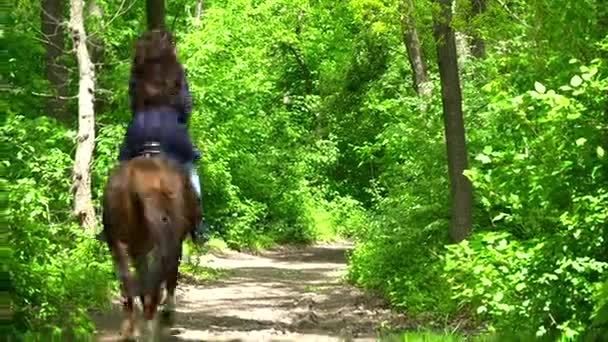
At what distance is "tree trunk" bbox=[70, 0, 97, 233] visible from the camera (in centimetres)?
1802

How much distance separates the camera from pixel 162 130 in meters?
7.86

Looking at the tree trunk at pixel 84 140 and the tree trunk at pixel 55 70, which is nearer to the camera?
the tree trunk at pixel 84 140

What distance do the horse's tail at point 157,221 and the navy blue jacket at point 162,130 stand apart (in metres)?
0.38

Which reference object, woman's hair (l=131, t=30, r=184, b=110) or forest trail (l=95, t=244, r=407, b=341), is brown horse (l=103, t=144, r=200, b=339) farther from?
forest trail (l=95, t=244, r=407, b=341)

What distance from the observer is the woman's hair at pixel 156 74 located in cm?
793

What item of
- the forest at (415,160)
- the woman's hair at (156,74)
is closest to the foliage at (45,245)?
the forest at (415,160)

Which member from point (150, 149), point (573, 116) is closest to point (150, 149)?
point (150, 149)

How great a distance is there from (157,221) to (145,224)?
4.6 inches

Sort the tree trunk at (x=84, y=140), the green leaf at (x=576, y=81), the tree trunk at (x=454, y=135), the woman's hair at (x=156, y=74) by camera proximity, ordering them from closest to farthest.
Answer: the woman's hair at (x=156, y=74)
the green leaf at (x=576, y=81)
the tree trunk at (x=454, y=135)
the tree trunk at (x=84, y=140)

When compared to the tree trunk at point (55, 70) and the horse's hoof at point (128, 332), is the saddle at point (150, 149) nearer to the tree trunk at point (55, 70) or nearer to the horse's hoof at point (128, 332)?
the horse's hoof at point (128, 332)

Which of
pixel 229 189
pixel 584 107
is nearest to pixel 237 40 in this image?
pixel 229 189

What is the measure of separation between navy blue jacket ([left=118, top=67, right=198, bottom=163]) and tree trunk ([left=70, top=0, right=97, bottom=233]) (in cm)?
1017

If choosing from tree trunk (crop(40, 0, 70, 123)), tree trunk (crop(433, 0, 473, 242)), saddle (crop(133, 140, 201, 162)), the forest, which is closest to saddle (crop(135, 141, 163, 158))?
saddle (crop(133, 140, 201, 162))

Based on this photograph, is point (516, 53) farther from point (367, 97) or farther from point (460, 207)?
point (367, 97)
